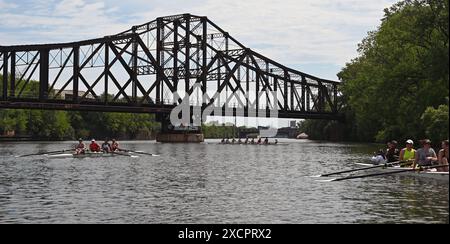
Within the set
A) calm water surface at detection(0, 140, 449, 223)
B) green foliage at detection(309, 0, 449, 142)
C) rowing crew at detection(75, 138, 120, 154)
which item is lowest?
calm water surface at detection(0, 140, 449, 223)

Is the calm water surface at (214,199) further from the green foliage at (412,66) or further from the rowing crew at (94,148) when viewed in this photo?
the green foliage at (412,66)

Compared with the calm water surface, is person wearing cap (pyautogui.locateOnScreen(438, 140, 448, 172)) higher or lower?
higher

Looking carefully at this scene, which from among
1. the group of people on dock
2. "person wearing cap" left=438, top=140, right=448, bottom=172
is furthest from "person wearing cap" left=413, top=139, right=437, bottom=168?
"person wearing cap" left=438, top=140, right=448, bottom=172

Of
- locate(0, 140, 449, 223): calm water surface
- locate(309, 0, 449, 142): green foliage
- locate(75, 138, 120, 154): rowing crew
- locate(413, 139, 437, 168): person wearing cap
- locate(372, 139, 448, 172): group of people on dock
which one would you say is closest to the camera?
locate(0, 140, 449, 223): calm water surface

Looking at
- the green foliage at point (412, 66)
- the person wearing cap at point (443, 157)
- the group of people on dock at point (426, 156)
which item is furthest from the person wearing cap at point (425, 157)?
the green foliage at point (412, 66)

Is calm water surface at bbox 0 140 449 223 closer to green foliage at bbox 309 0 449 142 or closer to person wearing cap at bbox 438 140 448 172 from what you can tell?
person wearing cap at bbox 438 140 448 172

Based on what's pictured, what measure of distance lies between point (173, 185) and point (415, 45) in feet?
110

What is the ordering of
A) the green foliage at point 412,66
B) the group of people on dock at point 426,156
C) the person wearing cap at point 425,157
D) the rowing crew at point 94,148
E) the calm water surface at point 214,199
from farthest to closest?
the rowing crew at point 94,148
the green foliage at point 412,66
the person wearing cap at point 425,157
the group of people on dock at point 426,156
the calm water surface at point 214,199

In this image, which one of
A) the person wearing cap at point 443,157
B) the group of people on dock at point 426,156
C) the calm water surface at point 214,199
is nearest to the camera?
the calm water surface at point 214,199

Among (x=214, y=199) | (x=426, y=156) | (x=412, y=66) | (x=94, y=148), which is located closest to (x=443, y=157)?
(x=426, y=156)

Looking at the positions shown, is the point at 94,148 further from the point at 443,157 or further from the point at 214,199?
the point at 443,157

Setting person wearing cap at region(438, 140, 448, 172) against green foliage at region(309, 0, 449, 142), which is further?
green foliage at region(309, 0, 449, 142)

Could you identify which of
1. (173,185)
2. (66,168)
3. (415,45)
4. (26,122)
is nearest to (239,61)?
(26,122)
